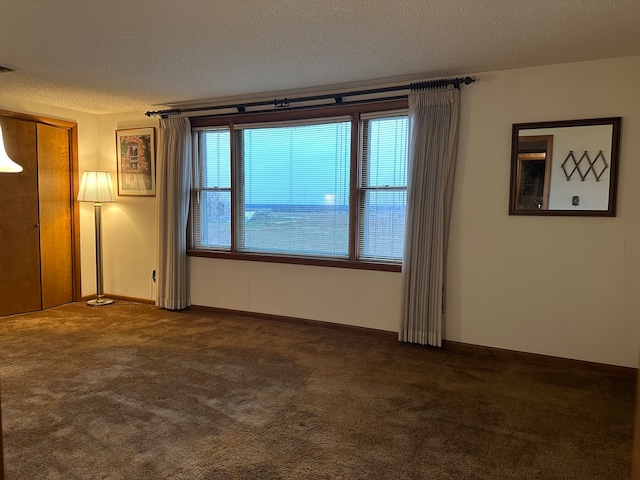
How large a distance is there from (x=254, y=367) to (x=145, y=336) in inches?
53.0

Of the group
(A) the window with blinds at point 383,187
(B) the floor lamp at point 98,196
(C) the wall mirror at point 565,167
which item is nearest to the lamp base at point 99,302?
(B) the floor lamp at point 98,196

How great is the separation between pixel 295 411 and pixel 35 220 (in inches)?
156

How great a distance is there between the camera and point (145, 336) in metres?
4.08

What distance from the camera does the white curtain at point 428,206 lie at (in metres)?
3.67

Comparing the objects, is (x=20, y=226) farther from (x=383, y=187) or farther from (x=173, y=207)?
(x=383, y=187)

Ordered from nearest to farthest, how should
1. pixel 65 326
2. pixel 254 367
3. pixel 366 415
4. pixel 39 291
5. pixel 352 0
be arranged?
pixel 352 0 < pixel 366 415 < pixel 254 367 < pixel 65 326 < pixel 39 291

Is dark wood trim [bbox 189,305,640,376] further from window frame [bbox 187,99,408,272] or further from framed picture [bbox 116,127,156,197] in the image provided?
framed picture [bbox 116,127,156,197]

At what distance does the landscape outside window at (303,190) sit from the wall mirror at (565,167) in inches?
38.6

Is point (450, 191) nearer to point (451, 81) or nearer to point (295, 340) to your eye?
point (451, 81)

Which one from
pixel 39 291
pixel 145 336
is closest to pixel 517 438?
pixel 145 336

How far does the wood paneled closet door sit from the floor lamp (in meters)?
0.30

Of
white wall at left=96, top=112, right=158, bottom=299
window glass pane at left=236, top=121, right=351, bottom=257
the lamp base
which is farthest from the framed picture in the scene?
the lamp base

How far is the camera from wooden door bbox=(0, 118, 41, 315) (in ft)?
15.1

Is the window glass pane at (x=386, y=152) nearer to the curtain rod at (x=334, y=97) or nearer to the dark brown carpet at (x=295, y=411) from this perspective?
the curtain rod at (x=334, y=97)
